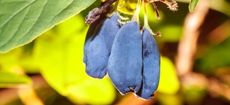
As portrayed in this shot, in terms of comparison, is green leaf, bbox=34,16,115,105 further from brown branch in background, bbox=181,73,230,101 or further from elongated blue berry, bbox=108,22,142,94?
elongated blue berry, bbox=108,22,142,94

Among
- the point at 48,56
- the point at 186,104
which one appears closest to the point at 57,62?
the point at 48,56

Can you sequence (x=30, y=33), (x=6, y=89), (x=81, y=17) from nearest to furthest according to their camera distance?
1. (x=30, y=33)
2. (x=81, y=17)
3. (x=6, y=89)

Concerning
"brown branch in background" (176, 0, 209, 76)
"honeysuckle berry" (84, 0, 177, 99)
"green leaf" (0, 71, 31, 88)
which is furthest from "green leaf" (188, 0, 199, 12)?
"brown branch in background" (176, 0, 209, 76)

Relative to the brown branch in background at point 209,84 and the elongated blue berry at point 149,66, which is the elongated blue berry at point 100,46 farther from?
the brown branch in background at point 209,84

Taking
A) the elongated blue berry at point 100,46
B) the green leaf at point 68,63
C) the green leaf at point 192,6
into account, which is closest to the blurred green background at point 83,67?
the green leaf at point 68,63

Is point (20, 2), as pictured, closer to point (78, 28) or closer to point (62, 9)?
point (62, 9)

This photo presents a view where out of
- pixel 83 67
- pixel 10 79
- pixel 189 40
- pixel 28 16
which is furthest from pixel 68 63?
pixel 28 16

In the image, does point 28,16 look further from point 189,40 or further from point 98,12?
point 189,40
